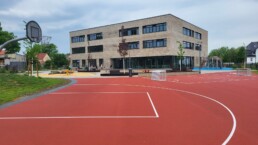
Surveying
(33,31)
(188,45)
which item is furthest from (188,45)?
(33,31)

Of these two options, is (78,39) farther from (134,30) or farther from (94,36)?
(134,30)

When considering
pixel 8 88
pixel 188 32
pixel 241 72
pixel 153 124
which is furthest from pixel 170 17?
pixel 153 124

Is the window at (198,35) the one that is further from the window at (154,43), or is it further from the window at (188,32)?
the window at (154,43)

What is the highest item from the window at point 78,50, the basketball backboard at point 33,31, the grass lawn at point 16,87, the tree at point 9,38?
the tree at point 9,38

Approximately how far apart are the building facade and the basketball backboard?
29462 mm

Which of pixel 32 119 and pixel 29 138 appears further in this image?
pixel 32 119

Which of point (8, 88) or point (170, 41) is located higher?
point (170, 41)

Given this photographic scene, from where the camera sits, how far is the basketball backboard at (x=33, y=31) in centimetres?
1368

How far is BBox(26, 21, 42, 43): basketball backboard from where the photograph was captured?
13680mm

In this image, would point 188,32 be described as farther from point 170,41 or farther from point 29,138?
point 29,138

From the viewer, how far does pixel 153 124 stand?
8234 millimetres

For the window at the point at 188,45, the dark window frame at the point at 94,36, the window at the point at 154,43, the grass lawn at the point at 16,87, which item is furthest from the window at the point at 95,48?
the grass lawn at the point at 16,87

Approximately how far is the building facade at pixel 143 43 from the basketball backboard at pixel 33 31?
A: 2946 centimetres

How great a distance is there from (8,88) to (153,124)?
12.9 m
